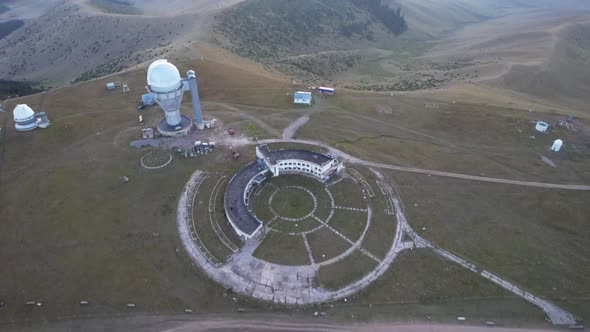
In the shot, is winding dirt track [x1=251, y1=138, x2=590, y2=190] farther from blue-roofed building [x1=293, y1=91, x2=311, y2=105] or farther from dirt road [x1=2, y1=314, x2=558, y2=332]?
dirt road [x1=2, y1=314, x2=558, y2=332]

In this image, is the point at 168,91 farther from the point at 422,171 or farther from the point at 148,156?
the point at 422,171

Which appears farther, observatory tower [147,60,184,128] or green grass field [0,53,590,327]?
observatory tower [147,60,184,128]

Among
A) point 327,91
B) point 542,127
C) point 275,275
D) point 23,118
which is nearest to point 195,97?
point 327,91

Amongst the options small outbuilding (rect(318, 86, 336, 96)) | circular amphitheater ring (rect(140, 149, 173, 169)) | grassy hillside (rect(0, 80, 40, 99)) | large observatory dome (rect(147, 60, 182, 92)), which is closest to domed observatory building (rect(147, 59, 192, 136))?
large observatory dome (rect(147, 60, 182, 92))

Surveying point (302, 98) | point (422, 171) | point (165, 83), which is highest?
point (165, 83)

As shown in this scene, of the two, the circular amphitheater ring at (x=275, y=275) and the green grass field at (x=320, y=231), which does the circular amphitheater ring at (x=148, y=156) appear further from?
the circular amphitheater ring at (x=275, y=275)

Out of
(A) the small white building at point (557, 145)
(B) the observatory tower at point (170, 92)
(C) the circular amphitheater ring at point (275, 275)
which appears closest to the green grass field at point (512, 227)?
(C) the circular amphitheater ring at point (275, 275)
